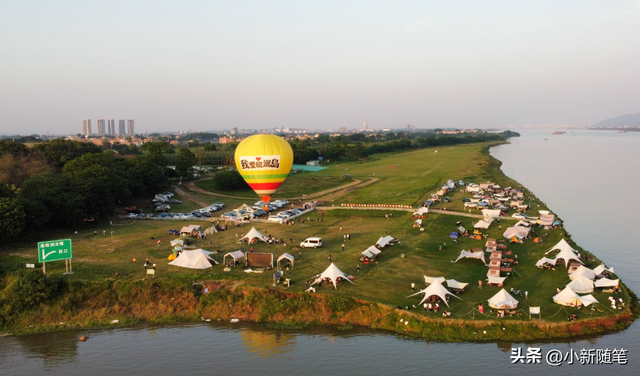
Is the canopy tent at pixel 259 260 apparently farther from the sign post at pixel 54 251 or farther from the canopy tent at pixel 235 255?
the sign post at pixel 54 251

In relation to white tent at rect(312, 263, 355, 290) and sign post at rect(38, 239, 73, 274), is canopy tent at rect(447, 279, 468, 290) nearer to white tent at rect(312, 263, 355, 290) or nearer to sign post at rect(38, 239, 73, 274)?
white tent at rect(312, 263, 355, 290)

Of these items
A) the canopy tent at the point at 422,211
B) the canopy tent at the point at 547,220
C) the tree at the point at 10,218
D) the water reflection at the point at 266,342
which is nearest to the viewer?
the water reflection at the point at 266,342

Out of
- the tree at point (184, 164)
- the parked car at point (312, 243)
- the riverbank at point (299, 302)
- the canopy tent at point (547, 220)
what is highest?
the tree at point (184, 164)

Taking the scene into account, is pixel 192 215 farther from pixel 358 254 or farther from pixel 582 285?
pixel 582 285

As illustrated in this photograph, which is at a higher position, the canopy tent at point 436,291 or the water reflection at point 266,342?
the canopy tent at point 436,291

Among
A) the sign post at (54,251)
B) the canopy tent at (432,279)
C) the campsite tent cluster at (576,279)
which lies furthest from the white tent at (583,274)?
the sign post at (54,251)

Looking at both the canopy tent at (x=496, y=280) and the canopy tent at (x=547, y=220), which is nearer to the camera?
the canopy tent at (x=496, y=280)

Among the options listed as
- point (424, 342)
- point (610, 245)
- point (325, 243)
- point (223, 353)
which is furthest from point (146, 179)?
point (610, 245)
